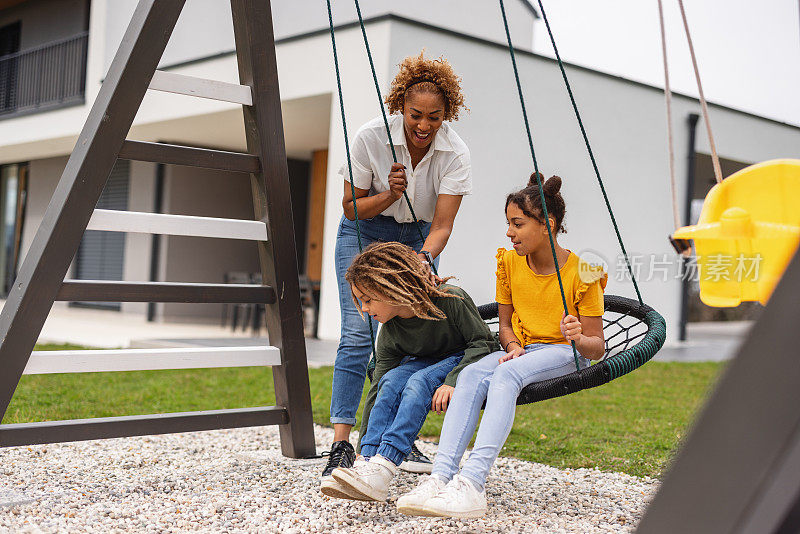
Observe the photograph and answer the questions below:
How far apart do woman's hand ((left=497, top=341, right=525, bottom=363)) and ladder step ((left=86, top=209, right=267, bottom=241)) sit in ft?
2.86

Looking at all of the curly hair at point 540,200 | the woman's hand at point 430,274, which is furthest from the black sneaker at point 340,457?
the curly hair at point 540,200

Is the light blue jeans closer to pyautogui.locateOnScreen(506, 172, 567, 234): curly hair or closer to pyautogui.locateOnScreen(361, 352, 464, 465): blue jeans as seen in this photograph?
pyautogui.locateOnScreen(361, 352, 464, 465): blue jeans

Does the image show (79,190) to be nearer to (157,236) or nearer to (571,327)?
(571,327)

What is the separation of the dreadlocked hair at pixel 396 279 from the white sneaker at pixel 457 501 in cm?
46

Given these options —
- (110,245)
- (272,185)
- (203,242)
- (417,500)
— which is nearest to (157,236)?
(203,242)

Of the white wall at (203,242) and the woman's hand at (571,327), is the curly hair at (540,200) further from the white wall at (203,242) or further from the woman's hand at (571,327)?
the white wall at (203,242)

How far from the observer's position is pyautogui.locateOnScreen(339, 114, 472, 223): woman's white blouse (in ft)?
7.47

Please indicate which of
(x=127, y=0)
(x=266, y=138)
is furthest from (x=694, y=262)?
(x=127, y=0)

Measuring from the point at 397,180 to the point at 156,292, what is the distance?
82cm

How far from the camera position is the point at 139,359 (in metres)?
2.24

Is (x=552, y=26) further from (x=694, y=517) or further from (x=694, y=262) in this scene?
(x=694, y=517)

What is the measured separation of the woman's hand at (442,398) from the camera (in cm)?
188

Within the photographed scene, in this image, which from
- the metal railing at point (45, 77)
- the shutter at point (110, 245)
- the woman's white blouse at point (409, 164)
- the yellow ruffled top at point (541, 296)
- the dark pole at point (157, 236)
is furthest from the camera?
the shutter at point (110, 245)

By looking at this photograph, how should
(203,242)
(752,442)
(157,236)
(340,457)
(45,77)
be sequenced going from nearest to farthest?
(752,442)
(340,457)
(157,236)
(203,242)
(45,77)
